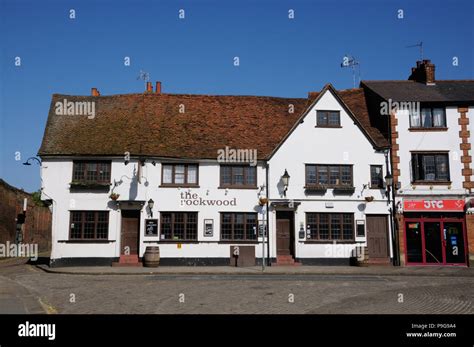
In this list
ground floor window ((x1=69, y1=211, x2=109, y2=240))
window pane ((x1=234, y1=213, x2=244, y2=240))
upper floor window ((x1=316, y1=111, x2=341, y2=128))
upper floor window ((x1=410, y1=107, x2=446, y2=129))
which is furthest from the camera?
upper floor window ((x1=316, y1=111, x2=341, y2=128))

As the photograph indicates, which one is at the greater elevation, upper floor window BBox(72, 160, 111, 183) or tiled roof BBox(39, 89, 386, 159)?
tiled roof BBox(39, 89, 386, 159)

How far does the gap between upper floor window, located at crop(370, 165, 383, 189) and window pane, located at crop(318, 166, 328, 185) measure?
2.44m

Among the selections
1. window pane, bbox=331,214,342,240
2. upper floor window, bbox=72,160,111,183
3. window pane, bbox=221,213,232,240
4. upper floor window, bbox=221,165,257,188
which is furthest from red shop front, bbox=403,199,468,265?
upper floor window, bbox=72,160,111,183

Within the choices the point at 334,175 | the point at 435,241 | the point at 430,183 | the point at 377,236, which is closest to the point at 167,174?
the point at 334,175

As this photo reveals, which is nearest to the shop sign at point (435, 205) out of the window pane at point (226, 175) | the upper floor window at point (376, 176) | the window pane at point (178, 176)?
the upper floor window at point (376, 176)

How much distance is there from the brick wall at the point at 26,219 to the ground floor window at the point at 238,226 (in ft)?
51.9

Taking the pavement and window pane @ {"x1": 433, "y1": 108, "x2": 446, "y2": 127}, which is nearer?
the pavement

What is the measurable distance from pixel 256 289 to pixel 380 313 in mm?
5049

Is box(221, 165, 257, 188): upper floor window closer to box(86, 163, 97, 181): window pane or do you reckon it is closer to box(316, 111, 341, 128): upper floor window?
box(316, 111, 341, 128): upper floor window

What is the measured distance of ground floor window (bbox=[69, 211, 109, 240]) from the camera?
2180 centimetres

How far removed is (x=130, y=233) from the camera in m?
22.1

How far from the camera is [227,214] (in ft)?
73.5
